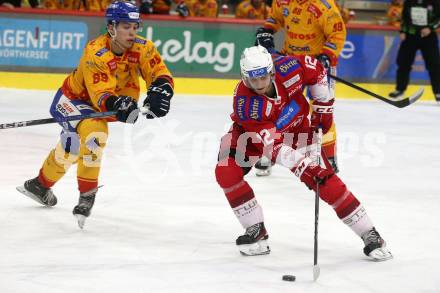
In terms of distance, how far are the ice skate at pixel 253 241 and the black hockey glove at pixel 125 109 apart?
2.67 ft

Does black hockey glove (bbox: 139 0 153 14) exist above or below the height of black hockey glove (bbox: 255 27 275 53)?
below

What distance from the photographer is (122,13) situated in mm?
4809

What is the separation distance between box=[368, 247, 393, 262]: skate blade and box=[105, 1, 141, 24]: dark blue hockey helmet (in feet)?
5.73

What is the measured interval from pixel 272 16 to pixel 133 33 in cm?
246

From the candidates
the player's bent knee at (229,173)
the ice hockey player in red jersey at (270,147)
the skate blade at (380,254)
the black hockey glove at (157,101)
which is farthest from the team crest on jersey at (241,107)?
the skate blade at (380,254)

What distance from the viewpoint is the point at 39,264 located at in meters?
4.30

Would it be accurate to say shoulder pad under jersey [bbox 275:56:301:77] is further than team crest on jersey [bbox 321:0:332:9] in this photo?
No

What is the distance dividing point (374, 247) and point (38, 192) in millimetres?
2089

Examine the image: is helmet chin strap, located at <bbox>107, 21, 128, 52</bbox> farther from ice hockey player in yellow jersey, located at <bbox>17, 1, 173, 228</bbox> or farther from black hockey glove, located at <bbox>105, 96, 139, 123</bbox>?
black hockey glove, located at <bbox>105, 96, 139, 123</bbox>

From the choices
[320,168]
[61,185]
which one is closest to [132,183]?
[61,185]

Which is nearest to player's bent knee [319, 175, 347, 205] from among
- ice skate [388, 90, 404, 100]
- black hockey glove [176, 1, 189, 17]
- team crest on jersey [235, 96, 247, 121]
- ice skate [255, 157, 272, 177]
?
team crest on jersey [235, 96, 247, 121]

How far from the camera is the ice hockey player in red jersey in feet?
14.2

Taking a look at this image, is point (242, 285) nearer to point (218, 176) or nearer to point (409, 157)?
point (218, 176)

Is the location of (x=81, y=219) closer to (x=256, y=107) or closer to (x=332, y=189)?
(x=256, y=107)
